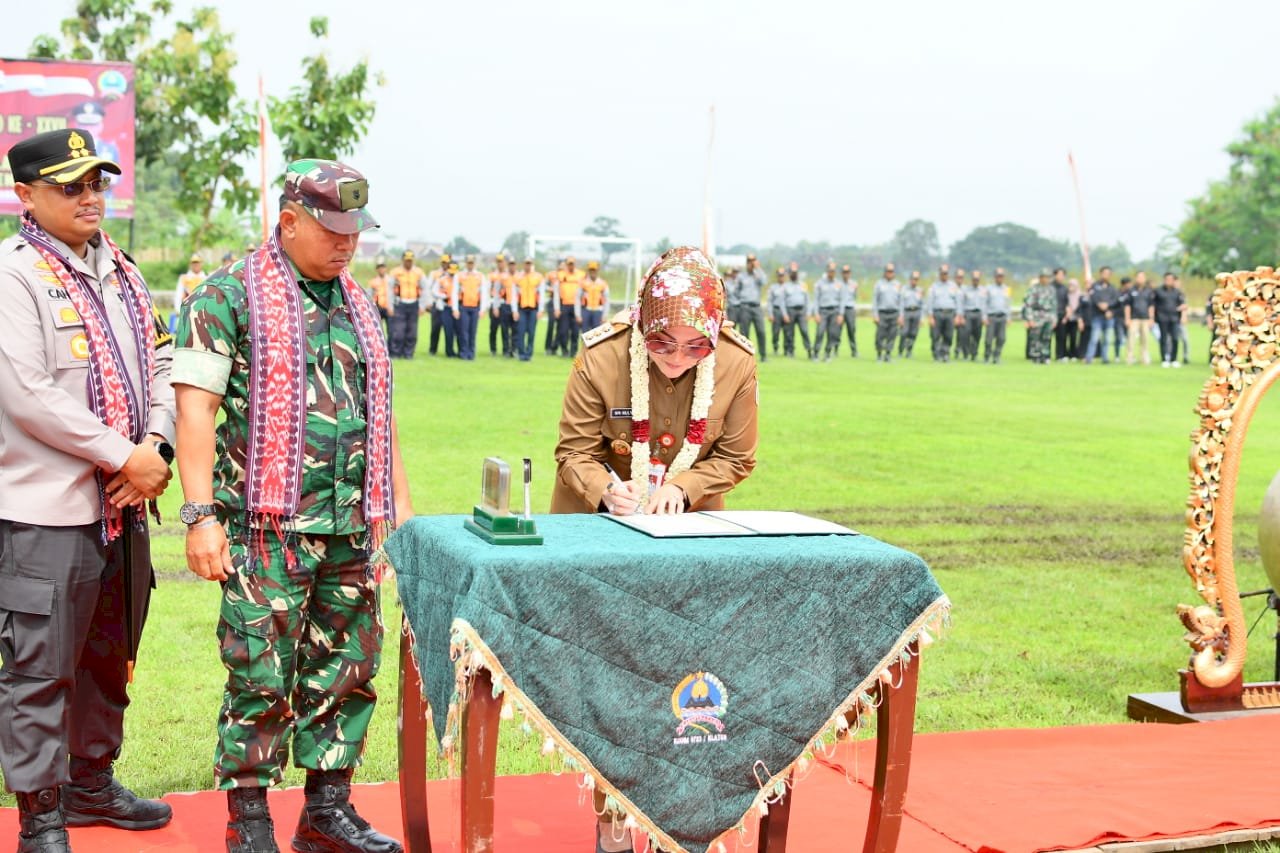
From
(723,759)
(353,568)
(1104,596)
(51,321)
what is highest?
(51,321)

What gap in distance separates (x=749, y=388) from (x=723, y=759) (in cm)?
124

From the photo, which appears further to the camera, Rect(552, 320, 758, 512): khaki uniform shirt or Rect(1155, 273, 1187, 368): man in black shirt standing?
Rect(1155, 273, 1187, 368): man in black shirt standing

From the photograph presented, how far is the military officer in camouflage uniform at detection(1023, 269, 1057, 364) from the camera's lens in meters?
27.6

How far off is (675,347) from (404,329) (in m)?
20.0

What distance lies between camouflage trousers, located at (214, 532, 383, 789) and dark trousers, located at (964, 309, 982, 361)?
24.9 metres

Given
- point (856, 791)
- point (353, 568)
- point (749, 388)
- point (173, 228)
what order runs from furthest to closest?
point (173, 228) → point (856, 791) → point (749, 388) → point (353, 568)

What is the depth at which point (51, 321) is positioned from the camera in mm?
3740

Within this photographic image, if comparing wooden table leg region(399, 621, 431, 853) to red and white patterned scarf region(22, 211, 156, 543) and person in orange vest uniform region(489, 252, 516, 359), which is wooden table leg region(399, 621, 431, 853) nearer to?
red and white patterned scarf region(22, 211, 156, 543)

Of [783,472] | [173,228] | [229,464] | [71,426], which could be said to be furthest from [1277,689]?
[173,228]

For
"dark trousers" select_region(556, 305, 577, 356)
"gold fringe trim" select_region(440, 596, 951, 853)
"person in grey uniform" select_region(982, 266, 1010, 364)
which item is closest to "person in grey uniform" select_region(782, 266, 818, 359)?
"person in grey uniform" select_region(982, 266, 1010, 364)

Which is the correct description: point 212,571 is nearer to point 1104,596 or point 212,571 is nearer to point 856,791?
point 856,791

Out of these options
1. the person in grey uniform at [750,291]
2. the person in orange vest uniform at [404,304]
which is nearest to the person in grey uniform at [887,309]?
the person in grey uniform at [750,291]

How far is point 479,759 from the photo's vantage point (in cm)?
298

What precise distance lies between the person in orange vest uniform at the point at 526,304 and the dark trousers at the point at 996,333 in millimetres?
8768
